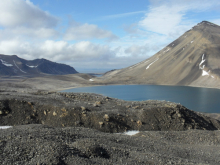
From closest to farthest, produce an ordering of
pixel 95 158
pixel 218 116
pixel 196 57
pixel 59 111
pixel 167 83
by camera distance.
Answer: pixel 95 158 < pixel 59 111 < pixel 218 116 < pixel 167 83 < pixel 196 57

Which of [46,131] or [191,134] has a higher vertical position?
[46,131]

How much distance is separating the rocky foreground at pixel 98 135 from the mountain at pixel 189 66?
66861mm

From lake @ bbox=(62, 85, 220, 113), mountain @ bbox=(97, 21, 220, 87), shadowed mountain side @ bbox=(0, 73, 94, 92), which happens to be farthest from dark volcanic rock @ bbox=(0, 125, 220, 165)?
mountain @ bbox=(97, 21, 220, 87)

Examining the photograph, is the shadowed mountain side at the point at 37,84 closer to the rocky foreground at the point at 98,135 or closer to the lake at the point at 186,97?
the lake at the point at 186,97

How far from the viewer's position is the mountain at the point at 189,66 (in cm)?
8175

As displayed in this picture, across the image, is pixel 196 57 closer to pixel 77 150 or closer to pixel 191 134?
pixel 191 134

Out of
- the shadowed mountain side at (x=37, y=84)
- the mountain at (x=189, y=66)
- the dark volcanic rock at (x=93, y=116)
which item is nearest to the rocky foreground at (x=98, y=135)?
the dark volcanic rock at (x=93, y=116)

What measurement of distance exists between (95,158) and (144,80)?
3469 inches

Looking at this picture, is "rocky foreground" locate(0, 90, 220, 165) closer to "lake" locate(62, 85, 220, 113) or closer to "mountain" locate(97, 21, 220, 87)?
"lake" locate(62, 85, 220, 113)

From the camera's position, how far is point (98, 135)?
32.1ft

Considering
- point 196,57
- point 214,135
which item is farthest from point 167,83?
point 214,135

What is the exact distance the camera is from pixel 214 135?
1345 centimetres

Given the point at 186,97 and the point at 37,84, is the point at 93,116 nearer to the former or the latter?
the point at 186,97

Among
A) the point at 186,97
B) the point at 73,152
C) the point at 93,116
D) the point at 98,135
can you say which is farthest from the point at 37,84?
the point at 73,152
